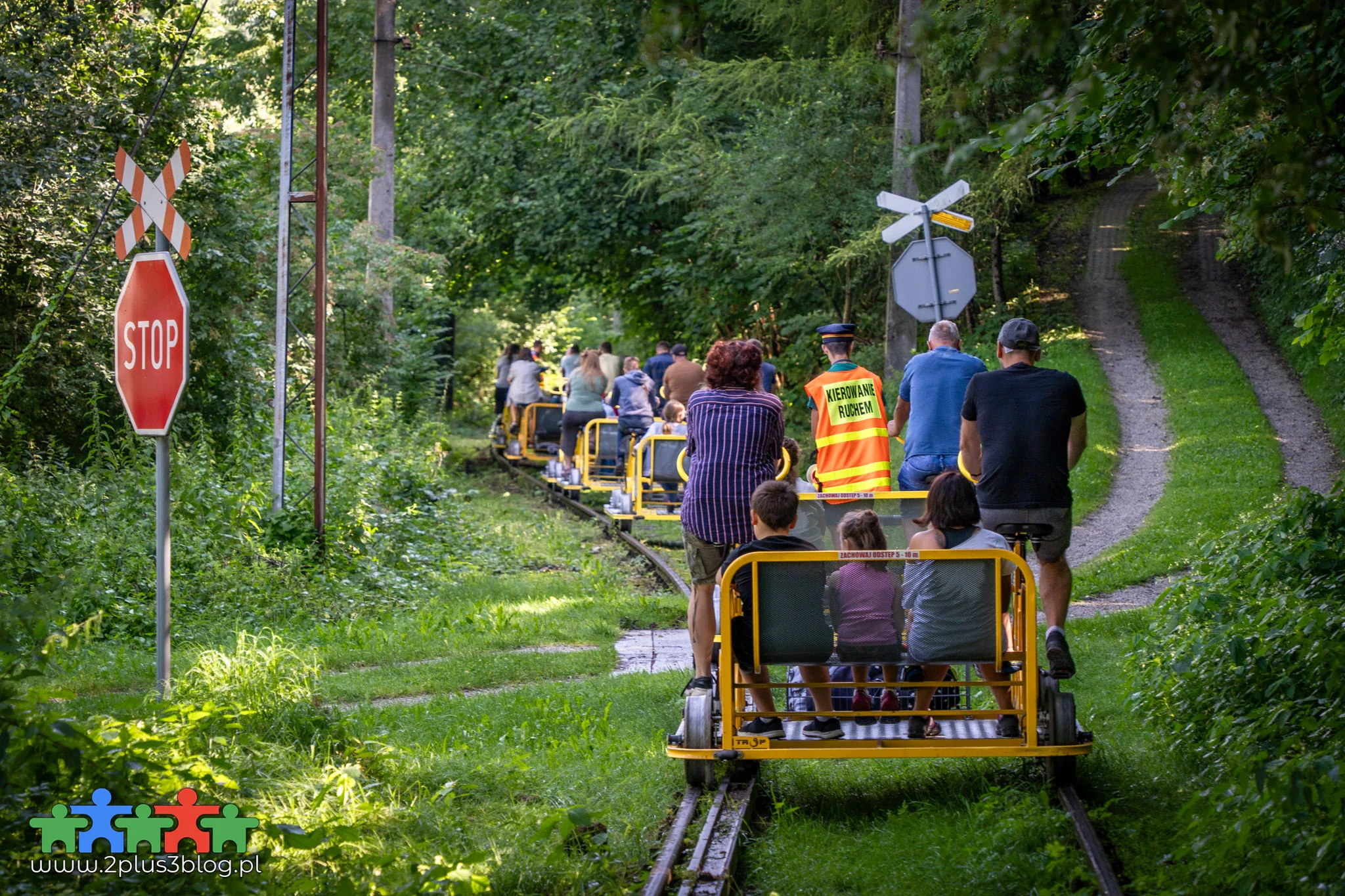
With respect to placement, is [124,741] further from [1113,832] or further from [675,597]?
[675,597]

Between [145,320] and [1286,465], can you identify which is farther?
[1286,465]

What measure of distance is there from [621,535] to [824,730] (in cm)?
991

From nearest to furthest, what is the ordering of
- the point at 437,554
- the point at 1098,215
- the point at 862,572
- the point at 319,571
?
1. the point at 862,572
2. the point at 319,571
3. the point at 437,554
4. the point at 1098,215

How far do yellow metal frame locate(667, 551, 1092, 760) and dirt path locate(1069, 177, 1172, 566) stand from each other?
24.7 ft

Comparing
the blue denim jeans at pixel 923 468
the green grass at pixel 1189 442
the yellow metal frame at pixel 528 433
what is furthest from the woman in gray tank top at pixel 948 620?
the yellow metal frame at pixel 528 433

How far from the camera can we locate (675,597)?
38.4ft

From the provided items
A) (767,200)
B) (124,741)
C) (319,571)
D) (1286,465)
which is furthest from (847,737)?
(767,200)

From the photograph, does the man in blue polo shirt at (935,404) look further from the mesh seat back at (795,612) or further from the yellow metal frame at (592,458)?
the yellow metal frame at (592,458)

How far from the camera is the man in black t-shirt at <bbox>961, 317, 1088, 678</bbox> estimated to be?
671 centimetres

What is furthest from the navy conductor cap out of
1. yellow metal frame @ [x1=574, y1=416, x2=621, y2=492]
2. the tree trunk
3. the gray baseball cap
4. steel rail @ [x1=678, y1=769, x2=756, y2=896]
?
the tree trunk

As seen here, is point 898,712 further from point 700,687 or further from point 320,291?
point 320,291

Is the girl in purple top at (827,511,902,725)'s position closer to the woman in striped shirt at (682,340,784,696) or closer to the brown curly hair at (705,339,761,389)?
the woman in striped shirt at (682,340,784,696)

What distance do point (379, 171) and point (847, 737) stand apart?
19774mm

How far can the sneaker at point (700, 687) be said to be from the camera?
612cm
